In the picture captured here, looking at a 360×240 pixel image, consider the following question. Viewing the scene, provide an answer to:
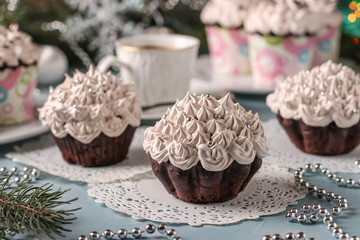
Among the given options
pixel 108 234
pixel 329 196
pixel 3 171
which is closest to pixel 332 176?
pixel 329 196

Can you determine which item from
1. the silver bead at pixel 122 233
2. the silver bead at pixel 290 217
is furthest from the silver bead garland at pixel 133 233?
the silver bead at pixel 290 217

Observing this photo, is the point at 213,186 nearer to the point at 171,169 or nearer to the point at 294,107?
the point at 171,169

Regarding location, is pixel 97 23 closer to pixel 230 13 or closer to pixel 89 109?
pixel 230 13

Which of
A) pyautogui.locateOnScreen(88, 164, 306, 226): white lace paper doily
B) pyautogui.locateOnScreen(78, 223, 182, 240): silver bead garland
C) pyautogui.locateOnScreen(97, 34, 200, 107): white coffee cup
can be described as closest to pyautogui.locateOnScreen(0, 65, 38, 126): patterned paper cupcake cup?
pyautogui.locateOnScreen(97, 34, 200, 107): white coffee cup

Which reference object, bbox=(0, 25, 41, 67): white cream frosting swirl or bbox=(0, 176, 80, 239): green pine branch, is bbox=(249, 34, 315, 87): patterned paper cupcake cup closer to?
bbox=(0, 25, 41, 67): white cream frosting swirl

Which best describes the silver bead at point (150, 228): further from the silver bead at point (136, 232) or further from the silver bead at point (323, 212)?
the silver bead at point (323, 212)

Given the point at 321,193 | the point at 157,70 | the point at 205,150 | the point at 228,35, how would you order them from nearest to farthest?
the point at 205,150
the point at 321,193
the point at 157,70
the point at 228,35

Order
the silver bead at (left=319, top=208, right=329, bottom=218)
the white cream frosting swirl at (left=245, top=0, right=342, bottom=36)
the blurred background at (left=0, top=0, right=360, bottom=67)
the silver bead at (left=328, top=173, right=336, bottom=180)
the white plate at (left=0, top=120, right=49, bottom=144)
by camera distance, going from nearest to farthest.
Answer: the silver bead at (left=319, top=208, right=329, bottom=218) → the silver bead at (left=328, top=173, right=336, bottom=180) → the white plate at (left=0, top=120, right=49, bottom=144) → the white cream frosting swirl at (left=245, top=0, right=342, bottom=36) → the blurred background at (left=0, top=0, right=360, bottom=67)
